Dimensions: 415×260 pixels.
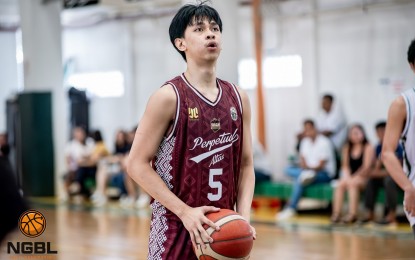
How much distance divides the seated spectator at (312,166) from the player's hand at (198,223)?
29.0ft

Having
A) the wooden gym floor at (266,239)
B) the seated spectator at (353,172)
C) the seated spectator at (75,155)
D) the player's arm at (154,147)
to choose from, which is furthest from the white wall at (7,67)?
the player's arm at (154,147)

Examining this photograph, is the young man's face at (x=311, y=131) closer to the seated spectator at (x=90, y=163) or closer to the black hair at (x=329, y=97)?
the black hair at (x=329, y=97)

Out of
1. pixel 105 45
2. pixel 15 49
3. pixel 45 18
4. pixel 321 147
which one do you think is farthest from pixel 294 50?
pixel 15 49

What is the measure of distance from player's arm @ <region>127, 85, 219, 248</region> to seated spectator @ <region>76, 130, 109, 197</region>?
12.3 meters

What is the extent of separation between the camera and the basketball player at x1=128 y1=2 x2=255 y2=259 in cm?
371

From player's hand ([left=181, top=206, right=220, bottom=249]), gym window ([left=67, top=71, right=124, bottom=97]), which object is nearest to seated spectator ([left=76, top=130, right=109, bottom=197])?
gym window ([left=67, top=71, right=124, bottom=97])

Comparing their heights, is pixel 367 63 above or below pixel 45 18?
below

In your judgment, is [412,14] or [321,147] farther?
[412,14]

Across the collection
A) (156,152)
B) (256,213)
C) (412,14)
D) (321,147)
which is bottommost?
(256,213)

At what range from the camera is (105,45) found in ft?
69.2

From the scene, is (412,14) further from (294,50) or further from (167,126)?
(167,126)

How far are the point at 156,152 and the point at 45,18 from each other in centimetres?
1372

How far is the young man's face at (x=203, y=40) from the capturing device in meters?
3.76

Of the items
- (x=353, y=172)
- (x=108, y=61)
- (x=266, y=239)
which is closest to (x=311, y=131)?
(x=353, y=172)
